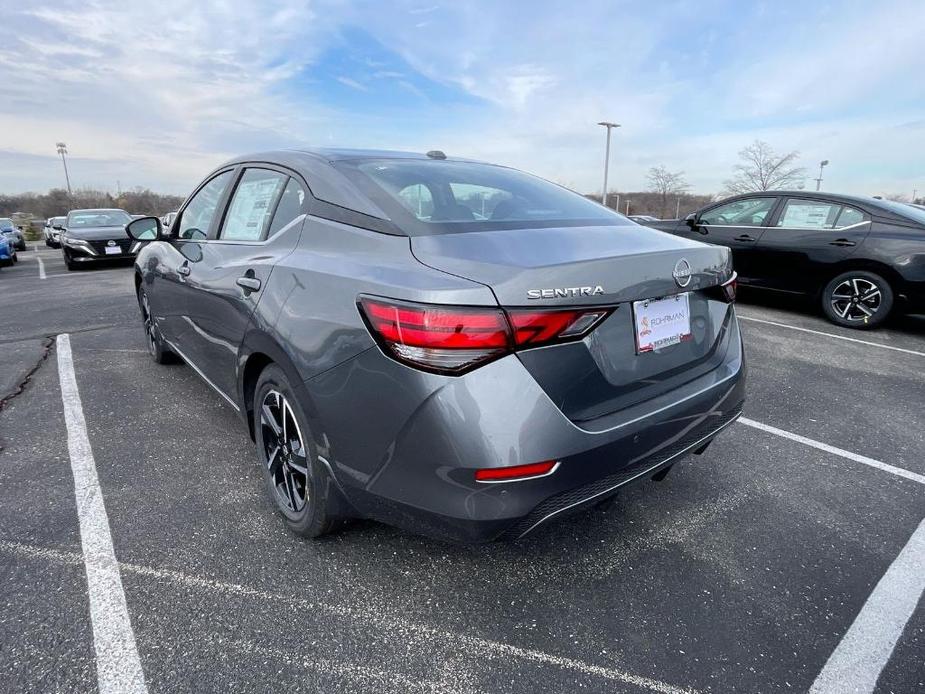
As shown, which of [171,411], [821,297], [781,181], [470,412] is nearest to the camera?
[470,412]

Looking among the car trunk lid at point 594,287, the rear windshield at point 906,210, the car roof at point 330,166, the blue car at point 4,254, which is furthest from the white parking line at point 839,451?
the blue car at point 4,254

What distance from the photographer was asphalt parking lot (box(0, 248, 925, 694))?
1713 mm

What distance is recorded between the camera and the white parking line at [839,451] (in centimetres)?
296

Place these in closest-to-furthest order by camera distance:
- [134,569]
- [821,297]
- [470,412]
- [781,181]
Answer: [470,412] < [134,569] < [821,297] < [781,181]

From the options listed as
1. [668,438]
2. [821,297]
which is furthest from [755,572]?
[821,297]

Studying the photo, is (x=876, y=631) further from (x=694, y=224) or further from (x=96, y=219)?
(x=96, y=219)

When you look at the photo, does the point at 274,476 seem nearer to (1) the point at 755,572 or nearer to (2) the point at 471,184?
(2) the point at 471,184

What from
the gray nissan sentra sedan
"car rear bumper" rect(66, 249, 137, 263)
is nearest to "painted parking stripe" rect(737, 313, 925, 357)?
the gray nissan sentra sedan

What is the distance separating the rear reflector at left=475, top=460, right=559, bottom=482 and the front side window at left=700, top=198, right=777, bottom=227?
6.87 metres

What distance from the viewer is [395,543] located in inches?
90.2

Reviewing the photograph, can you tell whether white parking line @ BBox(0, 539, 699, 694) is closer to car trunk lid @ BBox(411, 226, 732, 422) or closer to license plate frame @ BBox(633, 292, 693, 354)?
car trunk lid @ BBox(411, 226, 732, 422)

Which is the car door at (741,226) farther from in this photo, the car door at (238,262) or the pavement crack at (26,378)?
the pavement crack at (26,378)

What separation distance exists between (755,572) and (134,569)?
240 centimetres

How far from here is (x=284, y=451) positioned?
234 centimetres
